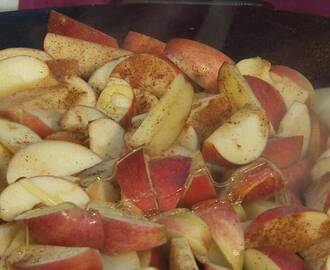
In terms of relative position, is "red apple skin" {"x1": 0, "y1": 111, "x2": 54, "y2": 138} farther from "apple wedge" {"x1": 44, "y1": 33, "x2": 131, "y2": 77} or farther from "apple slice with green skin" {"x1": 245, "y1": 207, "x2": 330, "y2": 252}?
"apple slice with green skin" {"x1": 245, "y1": 207, "x2": 330, "y2": 252}

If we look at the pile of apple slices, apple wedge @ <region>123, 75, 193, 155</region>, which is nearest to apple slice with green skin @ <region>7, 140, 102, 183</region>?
the pile of apple slices

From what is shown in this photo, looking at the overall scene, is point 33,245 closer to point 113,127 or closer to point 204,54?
point 113,127

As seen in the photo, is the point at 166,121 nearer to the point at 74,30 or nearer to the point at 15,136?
the point at 15,136

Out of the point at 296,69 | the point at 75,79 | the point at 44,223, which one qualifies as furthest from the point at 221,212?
the point at 296,69

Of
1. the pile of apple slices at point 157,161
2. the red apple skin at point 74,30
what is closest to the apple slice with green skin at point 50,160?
the pile of apple slices at point 157,161

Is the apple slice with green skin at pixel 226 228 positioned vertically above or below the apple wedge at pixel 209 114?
below

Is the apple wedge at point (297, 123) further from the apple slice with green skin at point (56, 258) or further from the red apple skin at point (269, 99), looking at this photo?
the apple slice with green skin at point (56, 258)
